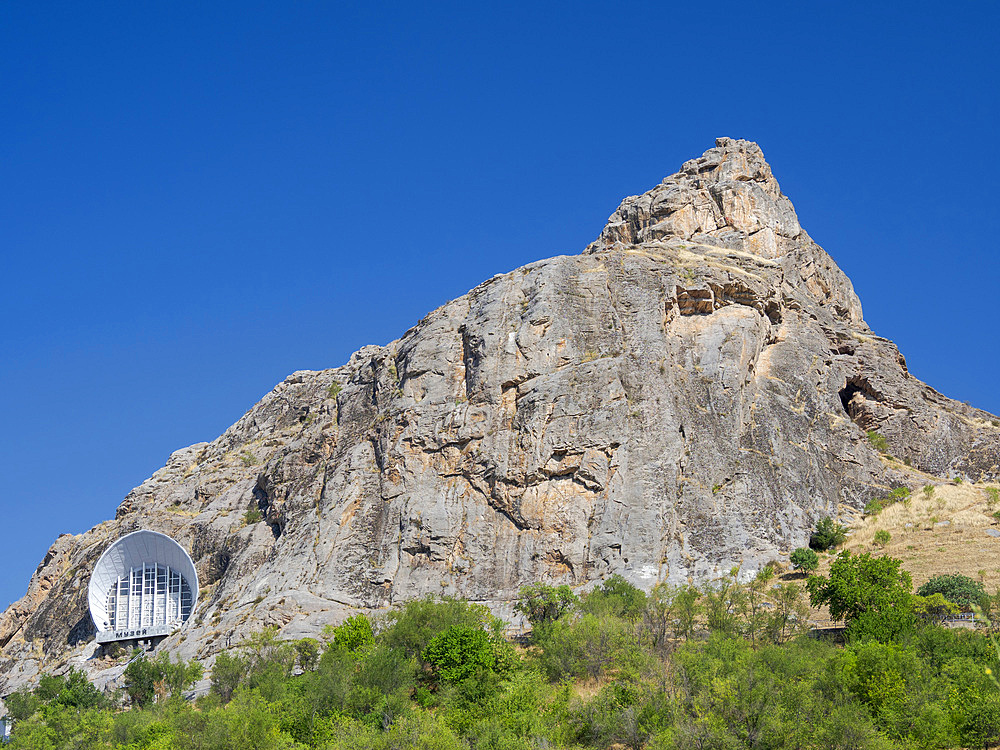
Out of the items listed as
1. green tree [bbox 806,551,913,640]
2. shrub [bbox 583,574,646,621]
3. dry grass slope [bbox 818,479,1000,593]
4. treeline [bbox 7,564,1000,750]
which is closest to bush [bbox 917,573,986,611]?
treeline [bbox 7,564,1000,750]

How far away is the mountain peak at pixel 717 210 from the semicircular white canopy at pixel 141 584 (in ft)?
142

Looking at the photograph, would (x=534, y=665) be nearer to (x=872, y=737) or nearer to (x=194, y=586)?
(x=872, y=737)

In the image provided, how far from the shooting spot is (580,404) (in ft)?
227

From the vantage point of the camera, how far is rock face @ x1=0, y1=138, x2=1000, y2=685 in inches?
2562

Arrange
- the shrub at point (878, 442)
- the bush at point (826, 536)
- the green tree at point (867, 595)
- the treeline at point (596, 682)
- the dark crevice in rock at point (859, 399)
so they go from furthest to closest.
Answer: the dark crevice in rock at point (859, 399) → the shrub at point (878, 442) → the bush at point (826, 536) → the green tree at point (867, 595) → the treeline at point (596, 682)

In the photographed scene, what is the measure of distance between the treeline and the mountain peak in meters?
38.4

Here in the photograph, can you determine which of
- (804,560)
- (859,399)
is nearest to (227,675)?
(804,560)

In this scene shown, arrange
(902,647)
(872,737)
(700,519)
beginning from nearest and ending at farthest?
(872,737) < (902,647) < (700,519)

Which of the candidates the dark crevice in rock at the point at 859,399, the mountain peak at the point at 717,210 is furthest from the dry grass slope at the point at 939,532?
the mountain peak at the point at 717,210

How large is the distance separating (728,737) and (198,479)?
64.8m

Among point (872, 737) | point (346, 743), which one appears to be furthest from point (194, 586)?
point (872, 737)

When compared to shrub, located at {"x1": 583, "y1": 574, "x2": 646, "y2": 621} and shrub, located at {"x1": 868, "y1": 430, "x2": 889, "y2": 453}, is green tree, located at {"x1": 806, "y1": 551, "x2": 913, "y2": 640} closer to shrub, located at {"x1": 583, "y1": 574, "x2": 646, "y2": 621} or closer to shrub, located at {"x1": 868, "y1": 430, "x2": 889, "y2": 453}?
shrub, located at {"x1": 583, "y1": 574, "x2": 646, "y2": 621}

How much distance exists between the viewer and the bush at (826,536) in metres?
66.3

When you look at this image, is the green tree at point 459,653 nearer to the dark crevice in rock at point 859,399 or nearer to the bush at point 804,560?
the bush at point 804,560
